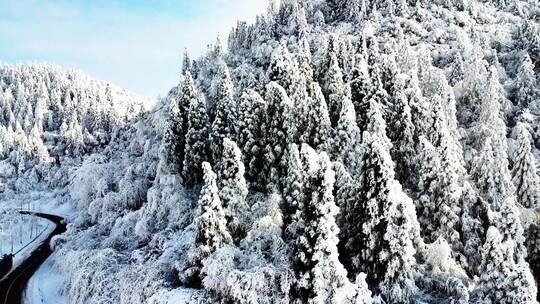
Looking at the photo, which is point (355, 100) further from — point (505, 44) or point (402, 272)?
point (505, 44)

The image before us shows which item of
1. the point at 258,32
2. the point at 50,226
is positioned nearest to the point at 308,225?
the point at 50,226

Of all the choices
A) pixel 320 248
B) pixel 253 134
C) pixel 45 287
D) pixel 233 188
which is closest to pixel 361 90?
pixel 253 134

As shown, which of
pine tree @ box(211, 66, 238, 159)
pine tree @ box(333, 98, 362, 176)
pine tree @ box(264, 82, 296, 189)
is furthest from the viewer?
pine tree @ box(211, 66, 238, 159)

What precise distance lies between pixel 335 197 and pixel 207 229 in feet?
33.3

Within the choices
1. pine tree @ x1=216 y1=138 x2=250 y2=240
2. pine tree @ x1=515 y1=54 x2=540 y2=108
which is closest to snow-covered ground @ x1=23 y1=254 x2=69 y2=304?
pine tree @ x1=216 y1=138 x2=250 y2=240

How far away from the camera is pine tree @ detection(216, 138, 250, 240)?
3800 centimetres

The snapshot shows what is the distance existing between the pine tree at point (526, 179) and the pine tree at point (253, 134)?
24387 millimetres

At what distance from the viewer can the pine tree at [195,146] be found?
4959 centimetres

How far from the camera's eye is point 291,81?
47.2m

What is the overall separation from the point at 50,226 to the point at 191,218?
64.6m

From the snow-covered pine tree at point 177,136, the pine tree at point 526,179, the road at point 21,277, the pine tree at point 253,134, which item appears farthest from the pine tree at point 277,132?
the road at point 21,277

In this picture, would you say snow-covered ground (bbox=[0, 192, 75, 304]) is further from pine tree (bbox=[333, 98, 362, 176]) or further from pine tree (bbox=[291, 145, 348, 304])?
pine tree (bbox=[333, 98, 362, 176])

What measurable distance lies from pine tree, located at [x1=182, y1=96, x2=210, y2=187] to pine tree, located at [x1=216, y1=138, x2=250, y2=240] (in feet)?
35.5

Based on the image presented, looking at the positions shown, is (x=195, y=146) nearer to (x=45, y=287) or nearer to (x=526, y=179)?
(x=45, y=287)
